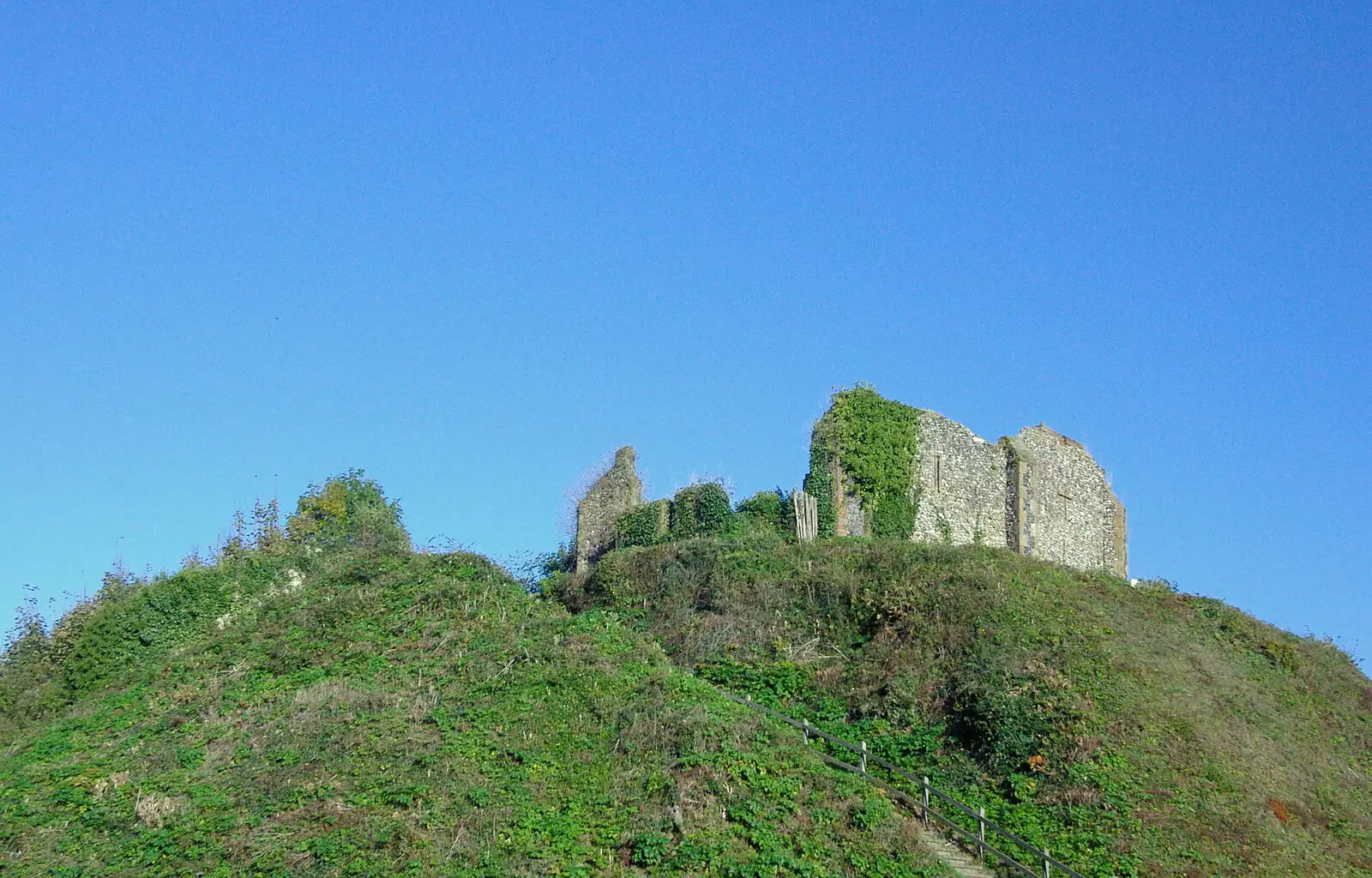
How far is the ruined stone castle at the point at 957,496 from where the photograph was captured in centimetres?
3244

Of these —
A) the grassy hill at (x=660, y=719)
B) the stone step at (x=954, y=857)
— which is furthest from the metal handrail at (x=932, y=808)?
the grassy hill at (x=660, y=719)

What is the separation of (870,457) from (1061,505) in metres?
5.69

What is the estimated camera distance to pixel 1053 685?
885 inches

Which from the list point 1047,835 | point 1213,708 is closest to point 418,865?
point 1047,835

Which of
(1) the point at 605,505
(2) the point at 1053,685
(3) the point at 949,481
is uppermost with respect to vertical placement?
(3) the point at 949,481

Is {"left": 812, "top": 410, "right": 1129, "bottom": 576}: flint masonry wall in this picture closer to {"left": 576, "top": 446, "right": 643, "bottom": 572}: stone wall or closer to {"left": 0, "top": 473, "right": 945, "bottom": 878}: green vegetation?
{"left": 576, "top": 446, "right": 643, "bottom": 572}: stone wall

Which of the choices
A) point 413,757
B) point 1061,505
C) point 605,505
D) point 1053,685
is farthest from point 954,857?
point 605,505

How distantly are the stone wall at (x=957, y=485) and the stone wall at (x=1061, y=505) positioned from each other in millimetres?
338

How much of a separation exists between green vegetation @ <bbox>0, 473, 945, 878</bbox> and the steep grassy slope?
0.14ft

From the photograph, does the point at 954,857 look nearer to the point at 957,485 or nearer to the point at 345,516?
the point at 957,485

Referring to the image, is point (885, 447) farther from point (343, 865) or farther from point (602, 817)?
point (343, 865)

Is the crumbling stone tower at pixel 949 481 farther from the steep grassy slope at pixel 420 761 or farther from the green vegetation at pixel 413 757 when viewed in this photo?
the steep grassy slope at pixel 420 761

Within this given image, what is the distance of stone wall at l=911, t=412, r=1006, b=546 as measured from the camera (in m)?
33.3

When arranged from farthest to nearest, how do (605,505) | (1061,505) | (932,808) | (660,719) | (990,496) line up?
(605,505), (1061,505), (990,496), (660,719), (932,808)
